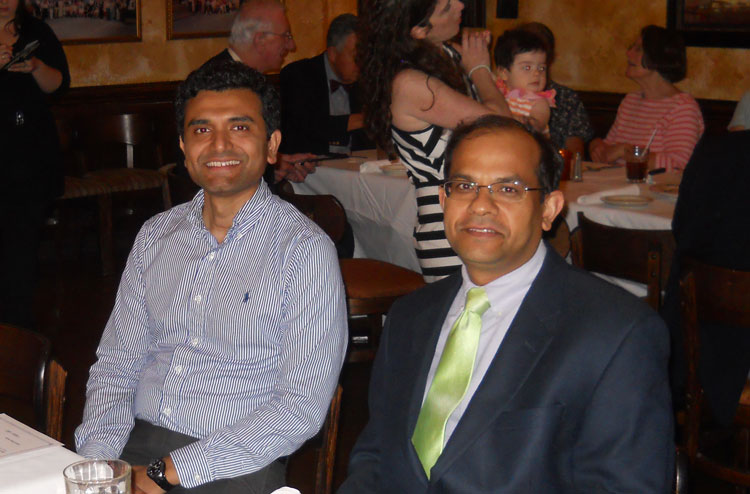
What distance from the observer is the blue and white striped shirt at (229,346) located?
2.02 metres

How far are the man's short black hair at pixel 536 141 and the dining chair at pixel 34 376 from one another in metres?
0.96

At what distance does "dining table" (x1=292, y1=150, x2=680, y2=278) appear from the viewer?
3.85 meters

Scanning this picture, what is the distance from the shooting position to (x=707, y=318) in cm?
276

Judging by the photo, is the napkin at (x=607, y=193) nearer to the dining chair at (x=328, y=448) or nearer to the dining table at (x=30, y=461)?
the dining chair at (x=328, y=448)

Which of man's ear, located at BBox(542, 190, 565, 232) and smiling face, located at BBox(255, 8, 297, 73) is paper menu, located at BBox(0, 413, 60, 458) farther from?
smiling face, located at BBox(255, 8, 297, 73)

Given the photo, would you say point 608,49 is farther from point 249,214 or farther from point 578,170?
point 249,214

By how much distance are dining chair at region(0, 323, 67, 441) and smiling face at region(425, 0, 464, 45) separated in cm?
157

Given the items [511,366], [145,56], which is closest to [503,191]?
[511,366]

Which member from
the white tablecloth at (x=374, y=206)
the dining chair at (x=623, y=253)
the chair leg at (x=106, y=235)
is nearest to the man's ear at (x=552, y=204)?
the dining chair at (x=623, y=253)

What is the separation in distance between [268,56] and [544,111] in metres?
1.40

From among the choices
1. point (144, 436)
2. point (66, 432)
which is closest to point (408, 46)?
point (144, 436)

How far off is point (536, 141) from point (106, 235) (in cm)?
485

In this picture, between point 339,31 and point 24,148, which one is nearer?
point 24,148

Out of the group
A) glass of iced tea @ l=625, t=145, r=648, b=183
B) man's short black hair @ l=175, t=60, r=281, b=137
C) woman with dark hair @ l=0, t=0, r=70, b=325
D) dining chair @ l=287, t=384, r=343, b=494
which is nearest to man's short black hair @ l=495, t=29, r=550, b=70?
glass of iced tea @ l=625, t=145, r=648, b=183
